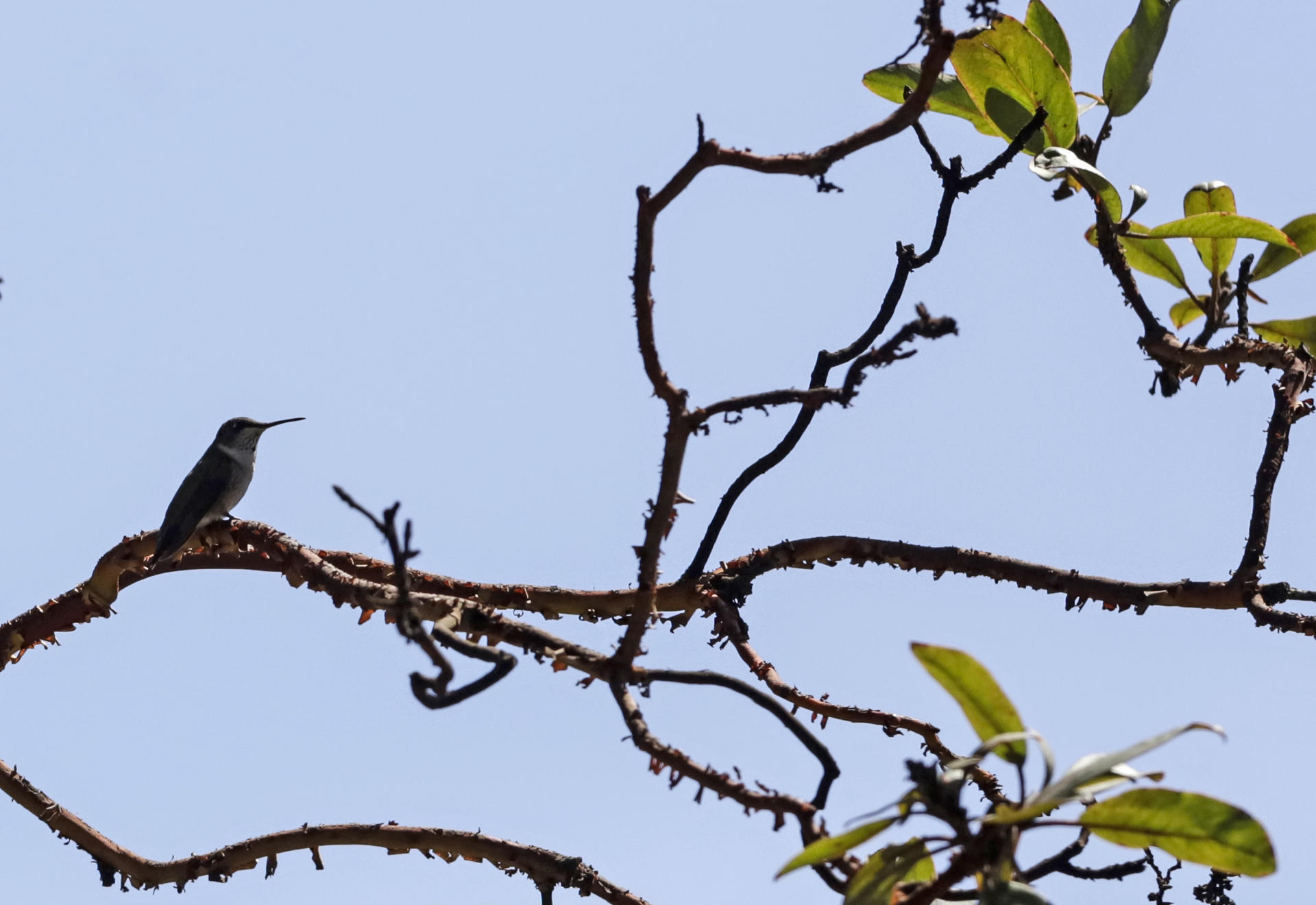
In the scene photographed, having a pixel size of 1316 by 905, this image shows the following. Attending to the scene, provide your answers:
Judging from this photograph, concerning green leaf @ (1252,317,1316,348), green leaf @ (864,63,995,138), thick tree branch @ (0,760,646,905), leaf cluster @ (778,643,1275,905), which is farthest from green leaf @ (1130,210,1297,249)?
thick tree branch @ (0,760,646,905)

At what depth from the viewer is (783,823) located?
1.71m

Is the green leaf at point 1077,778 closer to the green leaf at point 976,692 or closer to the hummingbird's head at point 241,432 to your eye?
the green leaf at point 976,692

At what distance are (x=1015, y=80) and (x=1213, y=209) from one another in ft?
2.31

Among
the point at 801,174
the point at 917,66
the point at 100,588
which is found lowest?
the point at 801,174

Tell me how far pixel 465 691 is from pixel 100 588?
197 cm

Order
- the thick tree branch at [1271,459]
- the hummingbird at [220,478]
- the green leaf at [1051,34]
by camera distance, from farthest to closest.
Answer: the hummingbird at [220,478] → the green leaf at [1051,34] → the thick tree branch at [1271,459]

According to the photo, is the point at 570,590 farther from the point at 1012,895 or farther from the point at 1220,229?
the point at 1220,229

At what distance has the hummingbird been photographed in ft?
14.5

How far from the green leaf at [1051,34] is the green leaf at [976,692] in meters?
1.82

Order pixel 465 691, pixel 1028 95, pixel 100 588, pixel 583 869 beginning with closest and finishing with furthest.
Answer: pixel 465 691, pixel 583 869, pixel 1028 95, pixel 100 588

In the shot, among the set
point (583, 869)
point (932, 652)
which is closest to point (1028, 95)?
point (932, 652)

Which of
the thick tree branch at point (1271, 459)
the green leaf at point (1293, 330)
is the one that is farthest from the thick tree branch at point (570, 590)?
the green leaf at point (1293, 330)

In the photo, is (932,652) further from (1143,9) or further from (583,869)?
(1143,9)

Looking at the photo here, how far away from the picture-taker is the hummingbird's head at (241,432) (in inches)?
217
